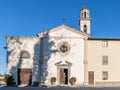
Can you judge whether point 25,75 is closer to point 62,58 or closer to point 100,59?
point 62,58

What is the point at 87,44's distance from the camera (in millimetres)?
41125

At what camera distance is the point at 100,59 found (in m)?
41.1

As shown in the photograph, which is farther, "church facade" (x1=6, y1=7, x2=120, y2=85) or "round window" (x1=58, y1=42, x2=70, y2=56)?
"round window" (x1=58, y1=42, x2=70, y2=56)

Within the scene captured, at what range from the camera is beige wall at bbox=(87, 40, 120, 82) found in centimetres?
4094

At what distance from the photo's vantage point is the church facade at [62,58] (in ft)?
132

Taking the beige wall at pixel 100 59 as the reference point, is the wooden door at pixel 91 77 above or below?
below

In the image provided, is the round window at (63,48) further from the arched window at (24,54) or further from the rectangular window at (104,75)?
the rectangular window at (104,75)

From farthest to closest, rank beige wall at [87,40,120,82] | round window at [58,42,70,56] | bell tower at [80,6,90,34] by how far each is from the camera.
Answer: bell tower at [80,6,90,34], beige wall at [87,40,120,82], round window at [58,42,70,56]

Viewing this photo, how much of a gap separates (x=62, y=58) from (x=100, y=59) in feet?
17.2

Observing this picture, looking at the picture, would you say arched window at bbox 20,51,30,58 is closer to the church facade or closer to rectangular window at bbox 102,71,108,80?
the church facade

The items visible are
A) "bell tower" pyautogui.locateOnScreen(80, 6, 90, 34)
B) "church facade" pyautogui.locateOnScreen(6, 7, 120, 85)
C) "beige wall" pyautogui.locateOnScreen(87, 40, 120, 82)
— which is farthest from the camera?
"bell tower" pyautogui.locateOnScreen(80, 6, 90, 34)

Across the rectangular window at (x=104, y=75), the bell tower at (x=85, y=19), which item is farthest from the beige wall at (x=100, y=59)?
the bell tower at (x=85, y=19)

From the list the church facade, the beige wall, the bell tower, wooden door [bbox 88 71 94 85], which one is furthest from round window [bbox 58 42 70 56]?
the bell tower

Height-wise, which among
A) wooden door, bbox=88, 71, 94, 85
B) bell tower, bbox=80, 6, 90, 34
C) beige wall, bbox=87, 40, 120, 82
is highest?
bell tower, bbox=80, 6, 90, 34
